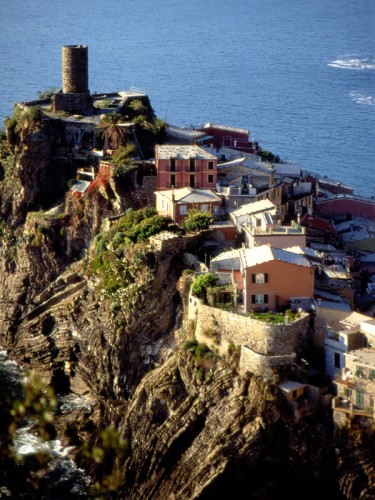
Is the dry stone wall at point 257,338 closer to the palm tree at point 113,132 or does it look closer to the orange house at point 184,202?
the orange house at point 184,202

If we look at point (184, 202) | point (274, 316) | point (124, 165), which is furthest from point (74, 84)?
point (274, 316)

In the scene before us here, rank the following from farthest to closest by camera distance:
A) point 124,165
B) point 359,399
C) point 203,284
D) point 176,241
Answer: point 124,165 → point 176,241 → point 203,284 → point 359,399

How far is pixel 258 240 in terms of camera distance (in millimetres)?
43406

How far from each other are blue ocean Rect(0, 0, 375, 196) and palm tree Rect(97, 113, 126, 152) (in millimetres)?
21072

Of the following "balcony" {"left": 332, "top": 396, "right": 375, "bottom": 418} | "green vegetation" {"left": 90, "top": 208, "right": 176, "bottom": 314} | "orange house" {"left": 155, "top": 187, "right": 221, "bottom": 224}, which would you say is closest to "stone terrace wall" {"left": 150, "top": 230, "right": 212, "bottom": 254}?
"green vegetation" {"left": 90, "top": 208, "right": 176, "bottom": 314}

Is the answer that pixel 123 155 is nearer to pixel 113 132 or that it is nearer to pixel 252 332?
pixel 113 132

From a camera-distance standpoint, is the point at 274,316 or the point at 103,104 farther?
the point at 103,104

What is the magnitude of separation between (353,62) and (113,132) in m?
77.8

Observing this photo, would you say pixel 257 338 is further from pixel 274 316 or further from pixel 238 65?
pixel 238 65

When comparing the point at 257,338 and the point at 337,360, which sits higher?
the point at 257,338

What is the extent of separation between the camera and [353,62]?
419ft

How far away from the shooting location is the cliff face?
3719 centimetres

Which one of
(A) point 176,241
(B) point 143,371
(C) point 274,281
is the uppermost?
(C) point 274,281

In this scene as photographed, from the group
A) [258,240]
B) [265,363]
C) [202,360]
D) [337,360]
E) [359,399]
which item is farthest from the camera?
[258,240]
